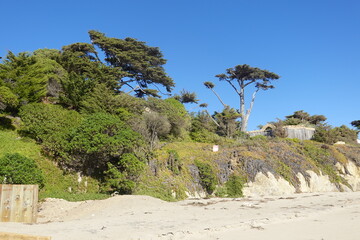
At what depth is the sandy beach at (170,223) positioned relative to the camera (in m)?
6.20

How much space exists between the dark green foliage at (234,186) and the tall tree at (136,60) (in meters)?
13.7

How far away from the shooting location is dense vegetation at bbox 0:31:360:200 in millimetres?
12555

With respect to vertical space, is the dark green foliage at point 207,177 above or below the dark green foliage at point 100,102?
below

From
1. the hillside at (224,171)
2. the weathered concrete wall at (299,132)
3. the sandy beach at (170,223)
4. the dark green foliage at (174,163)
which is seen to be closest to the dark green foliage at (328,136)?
the weathered concrete wall at (299,132)

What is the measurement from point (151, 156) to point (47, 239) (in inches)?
424

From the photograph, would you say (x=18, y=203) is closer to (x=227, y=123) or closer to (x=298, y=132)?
(x=227, y=123)

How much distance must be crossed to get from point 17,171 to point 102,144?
133 inches

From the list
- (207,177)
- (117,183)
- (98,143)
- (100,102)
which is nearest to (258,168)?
(207,177)

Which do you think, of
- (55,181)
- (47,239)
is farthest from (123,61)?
(47,239)

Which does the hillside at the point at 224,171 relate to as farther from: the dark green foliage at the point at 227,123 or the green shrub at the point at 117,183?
the dark green foliage at the point at 227,123

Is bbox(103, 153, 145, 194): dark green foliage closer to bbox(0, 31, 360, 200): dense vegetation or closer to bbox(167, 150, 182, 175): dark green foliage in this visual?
bbox(0, 31, 360, 200): dense vegetation

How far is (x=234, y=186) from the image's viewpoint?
52.5 feet

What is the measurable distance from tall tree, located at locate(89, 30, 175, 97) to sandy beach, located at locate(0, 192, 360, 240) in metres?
17.2

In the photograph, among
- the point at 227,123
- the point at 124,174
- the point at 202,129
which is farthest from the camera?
the point at 227,123
